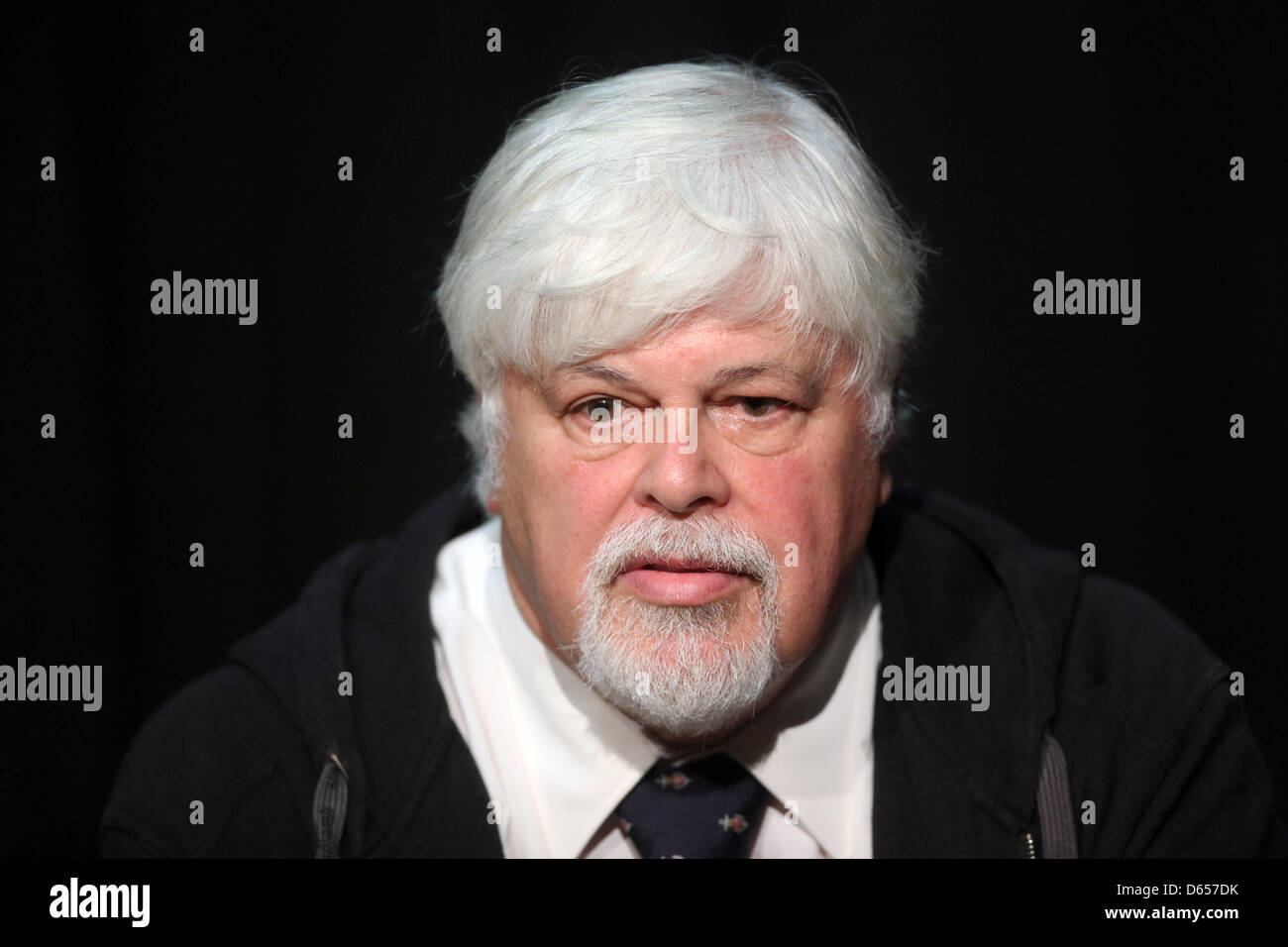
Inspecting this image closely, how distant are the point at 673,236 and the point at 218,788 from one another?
3.04 feet

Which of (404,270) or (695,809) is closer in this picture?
(695,809)

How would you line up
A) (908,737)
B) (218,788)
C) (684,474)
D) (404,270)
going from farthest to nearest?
(404,270), (908,737), (218,788), (684,474)

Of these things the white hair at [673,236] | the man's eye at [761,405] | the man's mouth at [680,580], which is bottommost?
the man's mouth at [680,580]

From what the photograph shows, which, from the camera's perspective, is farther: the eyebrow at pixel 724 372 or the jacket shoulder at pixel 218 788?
the jacket shoulder at pixel 218 788

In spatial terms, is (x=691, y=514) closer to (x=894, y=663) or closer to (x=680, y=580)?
(x=680, y=580)

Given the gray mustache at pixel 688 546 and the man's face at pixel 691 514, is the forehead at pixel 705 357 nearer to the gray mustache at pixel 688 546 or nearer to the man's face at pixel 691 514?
the man's face at pixel 691 514

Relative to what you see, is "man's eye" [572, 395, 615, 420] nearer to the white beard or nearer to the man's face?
the man's face

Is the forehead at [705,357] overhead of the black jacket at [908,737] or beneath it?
overhead

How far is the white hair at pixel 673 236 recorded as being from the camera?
5.37 ft

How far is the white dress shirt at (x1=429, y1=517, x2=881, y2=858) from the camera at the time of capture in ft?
6.01

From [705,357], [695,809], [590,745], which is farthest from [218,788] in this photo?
[705,357]

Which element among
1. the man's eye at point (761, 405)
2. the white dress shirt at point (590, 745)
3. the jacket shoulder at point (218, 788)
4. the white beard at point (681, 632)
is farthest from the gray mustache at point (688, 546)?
the jacket shoulder at point (218, 788)

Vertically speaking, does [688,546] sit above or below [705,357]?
below

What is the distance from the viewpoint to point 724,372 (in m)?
1.65
